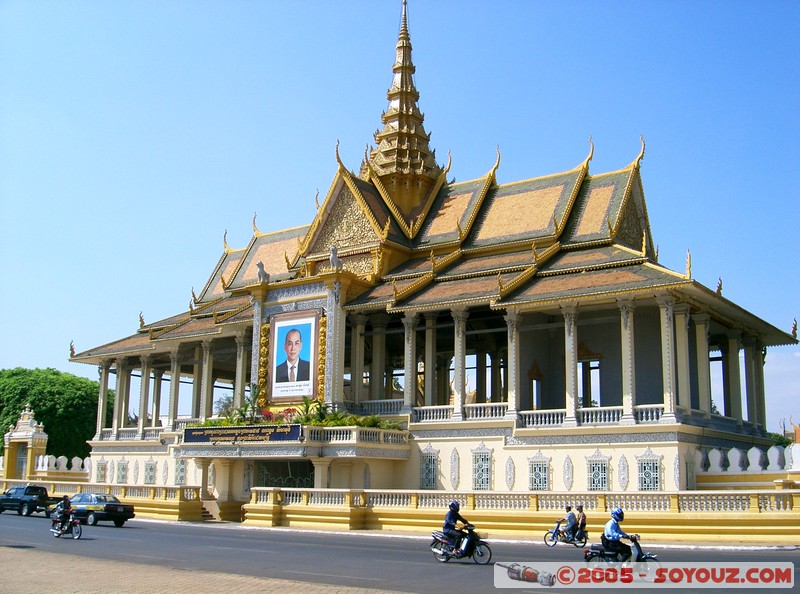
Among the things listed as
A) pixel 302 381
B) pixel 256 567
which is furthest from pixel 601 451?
pixel 256 567

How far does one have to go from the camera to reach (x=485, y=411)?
32250mm

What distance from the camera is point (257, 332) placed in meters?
37.2

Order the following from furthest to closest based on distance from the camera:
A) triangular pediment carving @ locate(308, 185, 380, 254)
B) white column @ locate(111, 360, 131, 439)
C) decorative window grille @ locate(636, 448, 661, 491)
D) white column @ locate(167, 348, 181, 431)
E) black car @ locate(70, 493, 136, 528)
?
white column @ locate(111, 360, 131, 439) → white column @ locate(167, 348, 181, 431) → triangular pediment carving @ locate(308, 185, 380, 254) → black car @ locate(70, 493, 136, 528) → decorative window grille @ locate(636, 448, 661, 491)

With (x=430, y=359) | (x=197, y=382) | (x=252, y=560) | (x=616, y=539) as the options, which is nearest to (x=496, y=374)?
(x=430, y=359)

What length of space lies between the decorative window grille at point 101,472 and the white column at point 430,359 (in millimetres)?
18737

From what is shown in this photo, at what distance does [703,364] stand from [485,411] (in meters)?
7.34

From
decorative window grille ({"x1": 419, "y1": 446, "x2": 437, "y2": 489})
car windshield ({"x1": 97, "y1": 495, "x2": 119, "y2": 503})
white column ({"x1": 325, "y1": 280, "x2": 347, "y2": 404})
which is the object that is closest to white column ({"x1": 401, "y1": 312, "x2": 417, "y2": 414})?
decorative window grille ({"x1": 419, "y1": 446, "x2": 437, "y2": 489})

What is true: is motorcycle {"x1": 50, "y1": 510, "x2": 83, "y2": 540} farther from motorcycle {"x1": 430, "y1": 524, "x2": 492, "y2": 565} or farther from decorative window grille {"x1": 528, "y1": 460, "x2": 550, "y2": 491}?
decorative window grille {"x1": 528, "y1": 460, "x2": 550, "y2": 491}

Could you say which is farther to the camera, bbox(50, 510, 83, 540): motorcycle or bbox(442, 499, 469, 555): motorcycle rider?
bbox(50, 510, 83, 540): motorcycle

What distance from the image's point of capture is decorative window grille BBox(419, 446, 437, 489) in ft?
106

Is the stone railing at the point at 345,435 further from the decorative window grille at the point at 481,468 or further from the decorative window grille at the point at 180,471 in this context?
the decorative window grille at the point at 180,471

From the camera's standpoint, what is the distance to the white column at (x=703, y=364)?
3092 centimetres

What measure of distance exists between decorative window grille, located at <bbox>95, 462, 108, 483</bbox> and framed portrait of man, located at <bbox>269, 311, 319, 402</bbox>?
13242 millimetres

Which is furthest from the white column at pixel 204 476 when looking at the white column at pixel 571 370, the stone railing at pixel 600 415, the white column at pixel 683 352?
the white column at pixel 683 352
